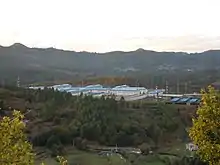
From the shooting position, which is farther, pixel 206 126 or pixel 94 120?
pixel 94 120

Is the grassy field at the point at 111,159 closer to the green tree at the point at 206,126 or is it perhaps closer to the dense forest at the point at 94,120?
the dense forest at the point at 94,120

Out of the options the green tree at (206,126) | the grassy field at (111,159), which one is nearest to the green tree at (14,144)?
the green tree at (206,126)

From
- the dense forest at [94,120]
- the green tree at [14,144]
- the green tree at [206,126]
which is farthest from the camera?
the dense forest at [94,120]

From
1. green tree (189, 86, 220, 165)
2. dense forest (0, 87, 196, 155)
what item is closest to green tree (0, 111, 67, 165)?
green tree (189, 86, 220, 165)

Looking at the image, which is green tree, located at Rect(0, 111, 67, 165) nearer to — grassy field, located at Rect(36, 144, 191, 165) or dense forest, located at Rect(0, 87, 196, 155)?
grassy field, located at Rect(36, 144, 191, 165)

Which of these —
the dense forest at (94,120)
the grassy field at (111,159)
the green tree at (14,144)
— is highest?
the green tree at (14,144)

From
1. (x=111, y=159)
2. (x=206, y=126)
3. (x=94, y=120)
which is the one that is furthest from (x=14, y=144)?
(x=94, y=120)

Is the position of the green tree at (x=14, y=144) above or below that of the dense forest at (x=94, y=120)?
above

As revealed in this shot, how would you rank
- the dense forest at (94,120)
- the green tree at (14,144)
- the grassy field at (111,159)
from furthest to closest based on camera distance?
the dense forest at (94,120) → the grassy field at (111,159) → the green tree at (14,144)

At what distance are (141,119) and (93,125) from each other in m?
9.12

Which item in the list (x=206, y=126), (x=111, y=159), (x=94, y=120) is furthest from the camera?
(x=94, y=120)

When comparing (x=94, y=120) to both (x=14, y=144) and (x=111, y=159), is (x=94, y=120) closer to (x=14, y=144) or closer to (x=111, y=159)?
(x=111, y=159)

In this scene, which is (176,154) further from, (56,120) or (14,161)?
(14,161)

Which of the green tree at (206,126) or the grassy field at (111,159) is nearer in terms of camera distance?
the green tree at (206,126)
